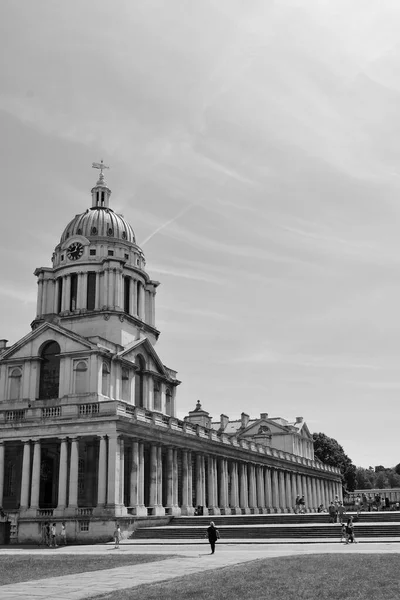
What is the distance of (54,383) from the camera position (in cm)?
6291

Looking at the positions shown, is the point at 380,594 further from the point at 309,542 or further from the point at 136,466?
the point at 136,466

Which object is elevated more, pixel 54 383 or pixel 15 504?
pixel 54 383

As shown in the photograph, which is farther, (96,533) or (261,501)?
(261,501)

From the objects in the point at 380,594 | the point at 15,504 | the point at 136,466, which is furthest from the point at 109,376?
the point at 380,594

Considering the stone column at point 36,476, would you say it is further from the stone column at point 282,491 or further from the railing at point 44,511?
the stone column at point 282,491

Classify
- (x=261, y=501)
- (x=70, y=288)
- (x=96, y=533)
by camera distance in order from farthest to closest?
(x=261, y=501) < (x=70, y=288) < (x=96, y=533)

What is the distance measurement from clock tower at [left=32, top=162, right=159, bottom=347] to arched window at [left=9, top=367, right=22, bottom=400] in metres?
5.89

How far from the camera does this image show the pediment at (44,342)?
6153 cm

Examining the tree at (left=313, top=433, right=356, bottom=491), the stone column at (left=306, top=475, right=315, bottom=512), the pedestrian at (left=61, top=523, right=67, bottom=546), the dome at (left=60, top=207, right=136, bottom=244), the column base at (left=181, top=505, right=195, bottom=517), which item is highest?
the dome at (left=60, top=207, right=136, bottom=244)

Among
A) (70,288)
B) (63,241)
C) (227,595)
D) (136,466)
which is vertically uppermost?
(63,241)

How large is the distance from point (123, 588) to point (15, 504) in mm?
41819

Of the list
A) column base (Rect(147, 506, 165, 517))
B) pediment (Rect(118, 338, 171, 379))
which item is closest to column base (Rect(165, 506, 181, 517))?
column base (Rect(147, 506, 165, 517))

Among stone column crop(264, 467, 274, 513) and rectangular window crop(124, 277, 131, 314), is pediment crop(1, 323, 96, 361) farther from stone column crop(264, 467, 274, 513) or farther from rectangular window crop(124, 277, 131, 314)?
stone column crop(264, 467, 274, 513)

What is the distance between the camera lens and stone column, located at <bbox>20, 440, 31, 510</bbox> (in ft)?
181
